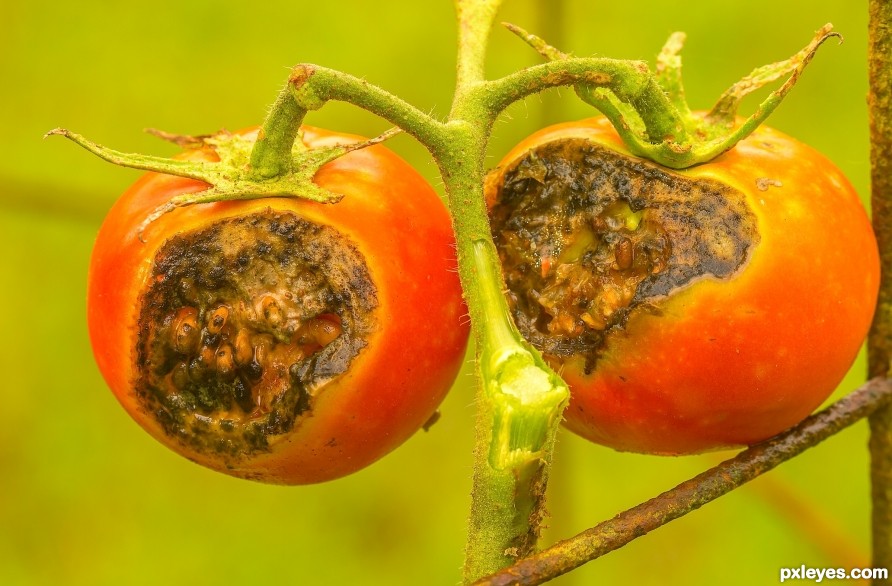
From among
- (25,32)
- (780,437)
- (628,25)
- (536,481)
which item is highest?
(628,25)

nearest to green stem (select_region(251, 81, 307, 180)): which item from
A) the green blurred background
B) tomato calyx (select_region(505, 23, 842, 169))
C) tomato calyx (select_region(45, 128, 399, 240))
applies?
tomato calyx (select_region(45, 128, 399, 240))

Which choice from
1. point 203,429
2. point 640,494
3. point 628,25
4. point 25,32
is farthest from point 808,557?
point 25,32

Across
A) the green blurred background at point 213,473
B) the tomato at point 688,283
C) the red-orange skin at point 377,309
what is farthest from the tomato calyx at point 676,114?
the green blurred background at point 213,473

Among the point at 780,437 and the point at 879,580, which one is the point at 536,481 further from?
the point at 879,580

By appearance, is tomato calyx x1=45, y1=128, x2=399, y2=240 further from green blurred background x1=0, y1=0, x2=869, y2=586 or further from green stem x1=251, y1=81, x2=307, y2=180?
green blurred background x1=0, y1=0, x2=869, y2=586

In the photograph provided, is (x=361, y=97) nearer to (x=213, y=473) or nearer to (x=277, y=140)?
(x=277, y=140)

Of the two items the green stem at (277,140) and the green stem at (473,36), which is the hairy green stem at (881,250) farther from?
the green stem at (277,140)
